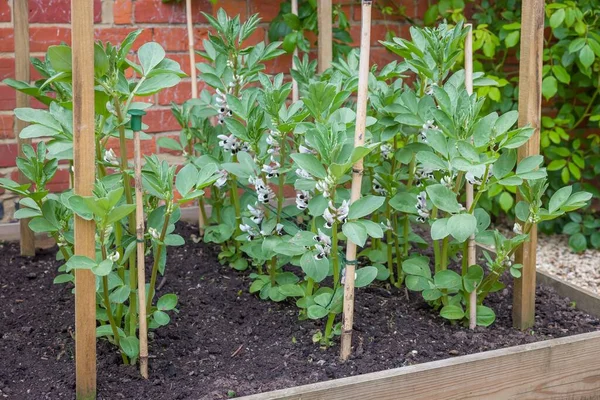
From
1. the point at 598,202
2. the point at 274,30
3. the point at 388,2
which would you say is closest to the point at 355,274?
the point at 274,30

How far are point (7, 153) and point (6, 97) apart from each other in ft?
0.69

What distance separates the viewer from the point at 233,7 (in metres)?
2.99

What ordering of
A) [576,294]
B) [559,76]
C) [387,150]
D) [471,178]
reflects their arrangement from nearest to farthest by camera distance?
[471,178] < [387,150] < [576,294] < [559,76]

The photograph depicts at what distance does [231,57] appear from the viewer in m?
2.25

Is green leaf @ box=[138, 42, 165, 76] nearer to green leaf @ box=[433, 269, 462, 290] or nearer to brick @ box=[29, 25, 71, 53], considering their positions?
green leaf @ box=[433, 269, 462, 290]

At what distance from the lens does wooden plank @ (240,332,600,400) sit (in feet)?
5.41

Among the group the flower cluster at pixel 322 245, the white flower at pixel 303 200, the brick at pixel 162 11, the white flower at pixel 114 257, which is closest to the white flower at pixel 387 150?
the white flower at pixel 303 200

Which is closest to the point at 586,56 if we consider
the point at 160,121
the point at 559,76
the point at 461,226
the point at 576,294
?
the point at 559,76

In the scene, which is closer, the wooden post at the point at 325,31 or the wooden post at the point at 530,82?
the wooden post at the point at 530,82

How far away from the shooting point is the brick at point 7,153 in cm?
271

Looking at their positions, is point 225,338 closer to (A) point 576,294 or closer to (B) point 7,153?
(A) point 576,294

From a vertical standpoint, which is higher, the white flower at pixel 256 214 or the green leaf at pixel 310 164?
the green leaf at pixel 310 164

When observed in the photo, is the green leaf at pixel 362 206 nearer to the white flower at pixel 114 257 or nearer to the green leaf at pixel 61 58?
the white flower at pixel 114 257

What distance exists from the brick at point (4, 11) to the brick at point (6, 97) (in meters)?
0.25
